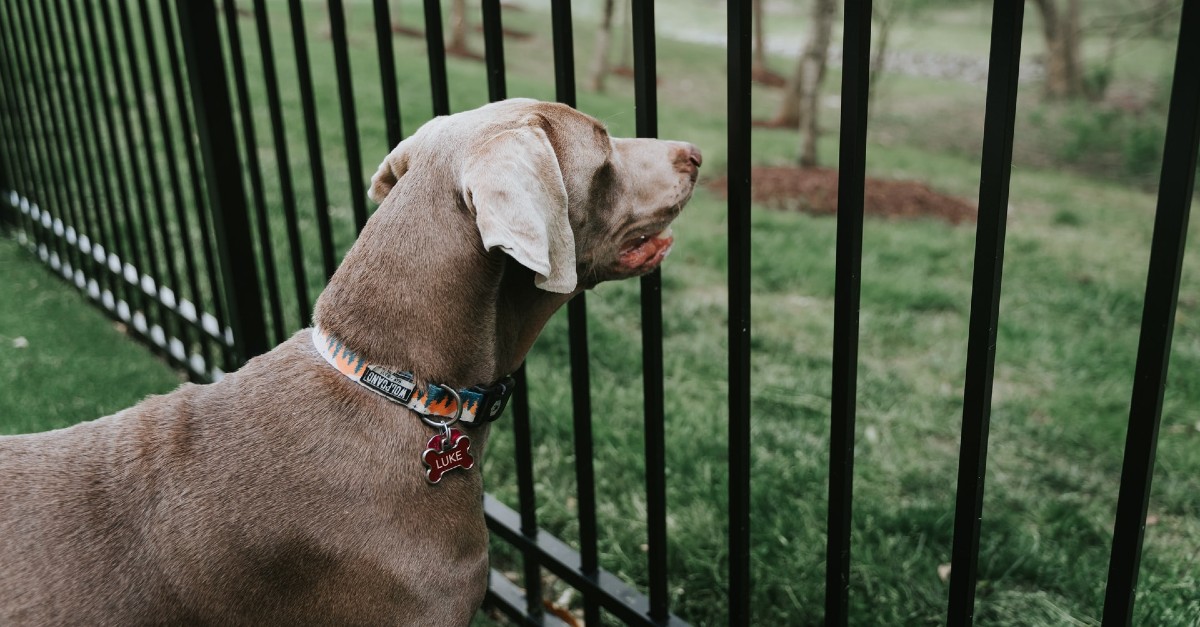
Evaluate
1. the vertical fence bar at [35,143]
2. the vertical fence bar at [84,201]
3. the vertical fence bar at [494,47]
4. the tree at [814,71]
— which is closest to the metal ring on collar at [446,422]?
the vertical fence bar at [494,47]

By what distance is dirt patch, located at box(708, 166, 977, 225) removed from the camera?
26.0ft

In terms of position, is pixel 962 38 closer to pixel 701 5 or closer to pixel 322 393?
pixel 701 5

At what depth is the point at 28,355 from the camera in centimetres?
468

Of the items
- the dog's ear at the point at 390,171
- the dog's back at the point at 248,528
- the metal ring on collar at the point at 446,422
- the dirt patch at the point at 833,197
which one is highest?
the dog's ear at the point at 390,171

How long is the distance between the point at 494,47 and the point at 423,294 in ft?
2.45

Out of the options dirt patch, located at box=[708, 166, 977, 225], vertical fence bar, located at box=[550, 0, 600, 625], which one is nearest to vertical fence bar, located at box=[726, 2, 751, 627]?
vertical fence bar, located at box=[550, 0, 600, 625]

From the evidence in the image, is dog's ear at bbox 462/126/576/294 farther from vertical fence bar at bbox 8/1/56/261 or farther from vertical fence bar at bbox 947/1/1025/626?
vertical fence bar at bbox 8/1/56/261

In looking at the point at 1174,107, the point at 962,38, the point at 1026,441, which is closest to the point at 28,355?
the point at 1026,441

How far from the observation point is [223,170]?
145 inches

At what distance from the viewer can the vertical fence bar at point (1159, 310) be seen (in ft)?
4.63

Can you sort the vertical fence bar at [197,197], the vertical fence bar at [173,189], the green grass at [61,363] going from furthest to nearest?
the green grass at [61,363] < the vertical fence bar at [173,189] < the vertical fence bar at [197,197]

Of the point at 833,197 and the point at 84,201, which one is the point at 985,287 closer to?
the point at 84,201

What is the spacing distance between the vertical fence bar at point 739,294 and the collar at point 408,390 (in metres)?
0.55

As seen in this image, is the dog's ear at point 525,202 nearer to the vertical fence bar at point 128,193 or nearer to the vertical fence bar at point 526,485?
the vertical fence bar at point 526,485
